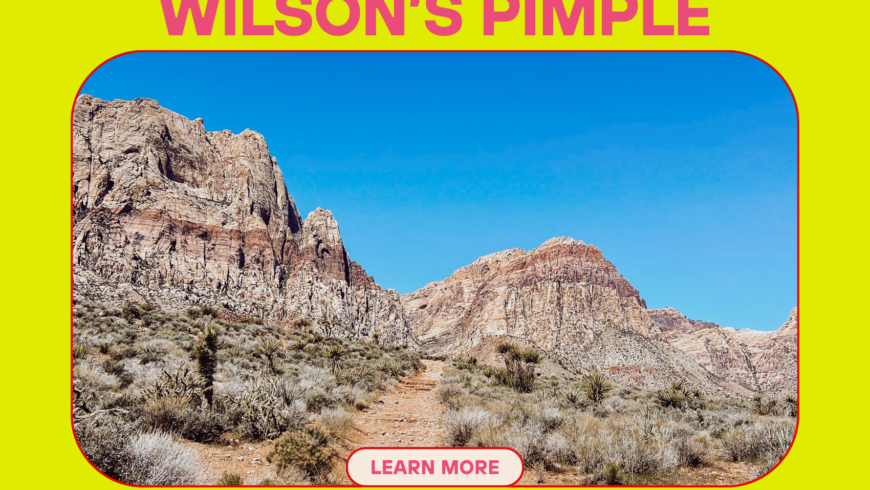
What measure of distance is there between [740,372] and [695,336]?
3017 centimetres

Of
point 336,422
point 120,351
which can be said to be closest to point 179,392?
point 336,422

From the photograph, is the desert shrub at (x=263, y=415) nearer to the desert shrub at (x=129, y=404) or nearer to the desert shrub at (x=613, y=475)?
the desert shrub at (x=129, y=404)

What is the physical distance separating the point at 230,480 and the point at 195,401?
320 cm

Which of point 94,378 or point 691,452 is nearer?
point 691,452

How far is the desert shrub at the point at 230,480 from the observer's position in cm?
420

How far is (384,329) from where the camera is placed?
104438 mm

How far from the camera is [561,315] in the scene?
116562 millimetres

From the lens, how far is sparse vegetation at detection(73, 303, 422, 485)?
436 centimetres

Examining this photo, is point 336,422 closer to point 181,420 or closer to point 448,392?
point 181,420

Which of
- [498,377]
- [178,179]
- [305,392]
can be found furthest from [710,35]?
[178,179]

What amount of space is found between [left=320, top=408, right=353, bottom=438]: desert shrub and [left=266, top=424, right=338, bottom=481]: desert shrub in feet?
3.02

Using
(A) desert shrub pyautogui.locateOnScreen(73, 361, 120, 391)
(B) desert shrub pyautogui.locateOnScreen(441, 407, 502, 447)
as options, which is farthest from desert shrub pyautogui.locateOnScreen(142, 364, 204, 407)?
(B) desert shrub pyautogui.locateOnScreen(441, 407, 502, 447)

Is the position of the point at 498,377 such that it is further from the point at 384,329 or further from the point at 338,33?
the point at 384,329

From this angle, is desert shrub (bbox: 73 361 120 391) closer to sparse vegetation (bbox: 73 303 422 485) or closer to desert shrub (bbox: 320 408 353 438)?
sparse vegetation (bbox: 73 303 422 485)
